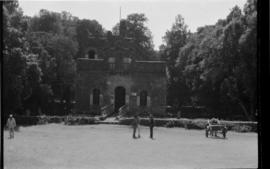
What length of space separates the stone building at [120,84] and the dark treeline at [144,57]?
120 cm

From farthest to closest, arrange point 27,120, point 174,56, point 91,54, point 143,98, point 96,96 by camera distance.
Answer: point 174,56 < point 91,54 < point 96,96 < point 143,98 < point 27,120

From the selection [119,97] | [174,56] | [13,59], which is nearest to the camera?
[13,59]

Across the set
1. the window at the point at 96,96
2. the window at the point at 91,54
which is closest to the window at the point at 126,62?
the window at the point at 96,96

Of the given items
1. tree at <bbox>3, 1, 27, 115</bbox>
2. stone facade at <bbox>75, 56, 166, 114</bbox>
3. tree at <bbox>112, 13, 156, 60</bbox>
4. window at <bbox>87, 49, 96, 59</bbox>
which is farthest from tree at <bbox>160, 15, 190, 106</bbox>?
tree at <bbox>3, 1, 27, 115</bbox>

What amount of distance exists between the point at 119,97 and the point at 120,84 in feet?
3.27

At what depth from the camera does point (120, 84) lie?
104ft

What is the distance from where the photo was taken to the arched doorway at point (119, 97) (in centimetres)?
3177

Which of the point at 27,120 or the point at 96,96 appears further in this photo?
the point at 96,96

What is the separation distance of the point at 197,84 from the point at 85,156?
18811 millimetres

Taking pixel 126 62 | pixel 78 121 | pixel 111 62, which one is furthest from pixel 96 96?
pixel 78 121

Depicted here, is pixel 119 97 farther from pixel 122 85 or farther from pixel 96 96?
pixel 96 96

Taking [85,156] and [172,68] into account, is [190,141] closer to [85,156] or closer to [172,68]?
[85,156]

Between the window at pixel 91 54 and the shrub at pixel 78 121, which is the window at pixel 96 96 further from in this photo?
the shrub at pixel 78 121

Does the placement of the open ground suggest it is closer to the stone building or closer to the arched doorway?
the stone building
